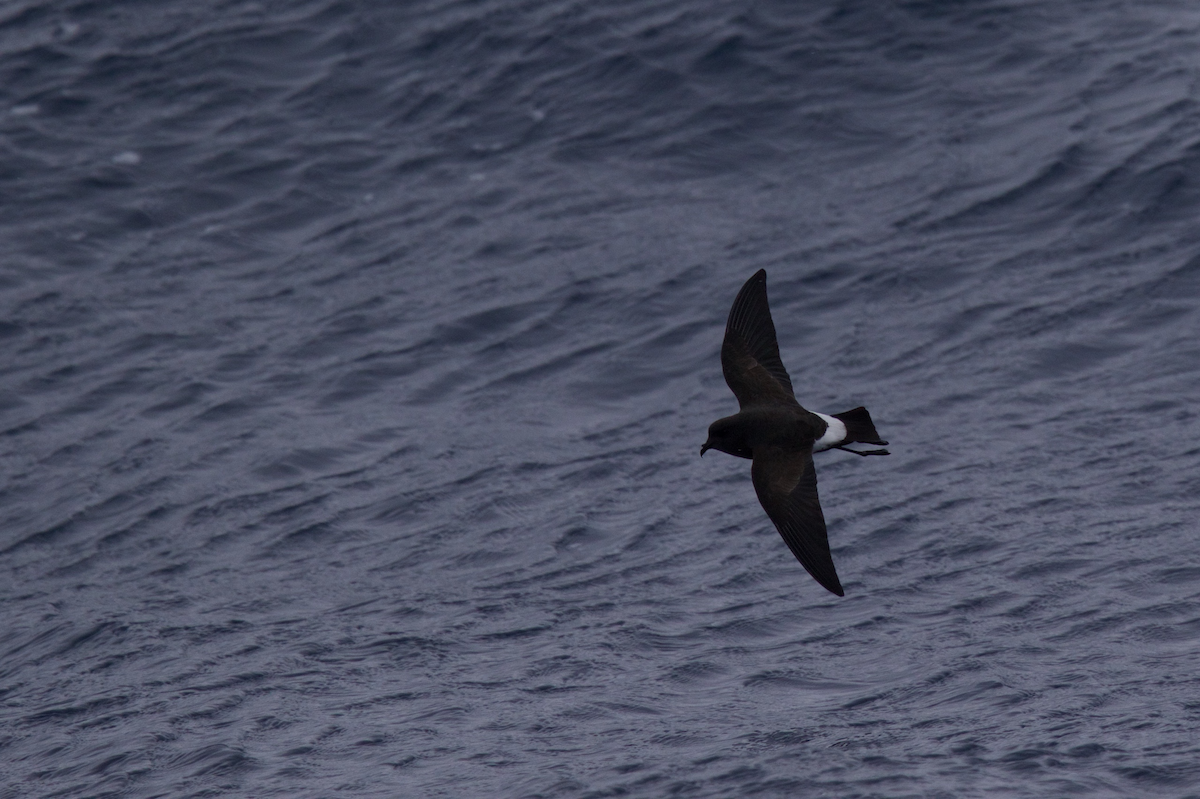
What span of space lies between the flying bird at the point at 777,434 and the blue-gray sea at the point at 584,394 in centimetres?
138

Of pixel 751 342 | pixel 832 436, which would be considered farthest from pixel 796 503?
pixel 751 342

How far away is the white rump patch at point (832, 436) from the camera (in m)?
8.75

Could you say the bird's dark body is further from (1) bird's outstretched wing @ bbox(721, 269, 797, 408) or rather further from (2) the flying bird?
(1) bird's outstretched wing @ bbox(721, 269, 797, 408)

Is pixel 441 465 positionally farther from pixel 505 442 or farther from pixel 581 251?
pixel 581 251

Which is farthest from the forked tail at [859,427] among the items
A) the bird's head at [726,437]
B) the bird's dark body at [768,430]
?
the bird's head at [726,437]

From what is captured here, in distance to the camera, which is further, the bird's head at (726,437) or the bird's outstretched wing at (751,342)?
the bird's outstretched wing at (751,342)

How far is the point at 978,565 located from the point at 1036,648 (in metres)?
1.16

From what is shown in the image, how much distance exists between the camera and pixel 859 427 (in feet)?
28.6

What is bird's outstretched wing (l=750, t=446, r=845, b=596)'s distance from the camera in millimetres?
8125

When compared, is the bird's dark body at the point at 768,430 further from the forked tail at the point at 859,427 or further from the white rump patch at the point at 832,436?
the forked tail at the point at 859,427

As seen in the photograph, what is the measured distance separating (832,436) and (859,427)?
0.52 ft

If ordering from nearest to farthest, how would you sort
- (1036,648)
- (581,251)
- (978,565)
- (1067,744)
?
(1067,744), (1036,648), (978,565), (581,251)

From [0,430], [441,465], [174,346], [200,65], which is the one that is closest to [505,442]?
[441,465]

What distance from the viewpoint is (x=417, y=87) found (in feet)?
59.4
